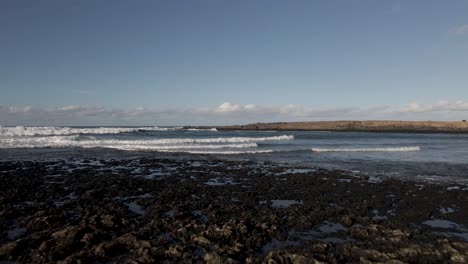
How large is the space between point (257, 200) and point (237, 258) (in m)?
5.16

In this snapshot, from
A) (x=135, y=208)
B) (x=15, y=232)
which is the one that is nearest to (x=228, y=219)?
(x=135, y=208)

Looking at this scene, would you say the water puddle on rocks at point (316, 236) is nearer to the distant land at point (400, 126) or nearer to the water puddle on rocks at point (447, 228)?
the water puddle on rocks at point (447, 228)

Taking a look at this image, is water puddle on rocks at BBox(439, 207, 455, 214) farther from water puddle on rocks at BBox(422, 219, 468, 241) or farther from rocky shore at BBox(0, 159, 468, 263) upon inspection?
water puddle on rocks at BBox(422, 219, 468, 241)

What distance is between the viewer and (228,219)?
9.23m

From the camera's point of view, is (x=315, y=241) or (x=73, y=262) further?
(x=315, y=241)

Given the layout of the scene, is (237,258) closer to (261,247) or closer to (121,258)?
(261,247)

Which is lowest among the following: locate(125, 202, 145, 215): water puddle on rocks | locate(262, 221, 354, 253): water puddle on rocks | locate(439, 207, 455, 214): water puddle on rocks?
locate(439, 207, 455, 214): water puddle on rocks

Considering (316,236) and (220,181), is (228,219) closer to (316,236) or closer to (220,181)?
(316,236)

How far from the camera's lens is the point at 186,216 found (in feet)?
31.0

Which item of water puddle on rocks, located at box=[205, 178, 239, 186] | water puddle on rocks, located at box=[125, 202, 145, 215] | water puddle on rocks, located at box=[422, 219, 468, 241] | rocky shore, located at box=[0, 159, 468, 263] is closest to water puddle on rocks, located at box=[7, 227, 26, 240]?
rocky shore, located at box=[0, 159, 468, 263]

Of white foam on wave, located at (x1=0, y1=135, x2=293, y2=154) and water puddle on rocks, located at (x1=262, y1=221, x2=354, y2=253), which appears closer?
water puddle on rocks, located at (x1=262, y1=221, x2=354, y2=253)

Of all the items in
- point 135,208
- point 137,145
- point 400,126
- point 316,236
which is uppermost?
point 400,126

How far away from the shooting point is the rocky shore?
6.74 metres

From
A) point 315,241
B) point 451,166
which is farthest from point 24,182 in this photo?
point 451,166
